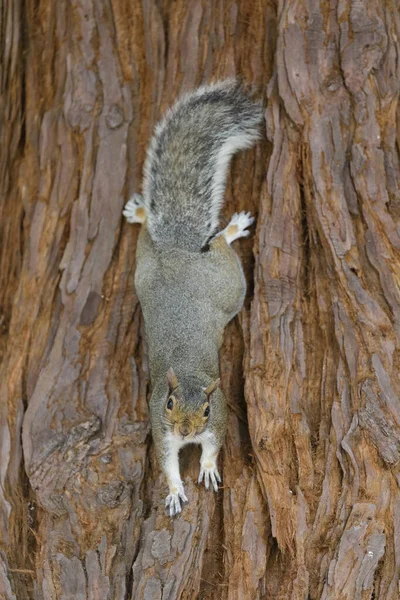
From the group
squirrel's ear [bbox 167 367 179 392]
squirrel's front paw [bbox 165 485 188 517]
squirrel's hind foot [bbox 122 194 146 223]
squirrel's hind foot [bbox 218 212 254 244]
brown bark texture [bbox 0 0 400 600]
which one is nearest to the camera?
brown bark texture [bbox 0 0 400 600]

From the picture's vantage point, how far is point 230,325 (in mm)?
3736

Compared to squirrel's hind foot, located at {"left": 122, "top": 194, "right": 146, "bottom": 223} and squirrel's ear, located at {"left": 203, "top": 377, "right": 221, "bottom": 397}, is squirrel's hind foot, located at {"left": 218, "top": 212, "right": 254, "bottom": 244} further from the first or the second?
squirrel's ear, located at {"left": 203, "top": 377, "right": 221, "bottom": 397}

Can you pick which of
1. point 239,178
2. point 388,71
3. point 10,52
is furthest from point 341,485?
point 10,52

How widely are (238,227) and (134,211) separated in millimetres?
555

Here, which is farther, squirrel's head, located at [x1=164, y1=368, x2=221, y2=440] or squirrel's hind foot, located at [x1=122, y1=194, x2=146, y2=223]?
squirrel's hind foot, located at [x1=122, y1=194, x2=146, y2=223]

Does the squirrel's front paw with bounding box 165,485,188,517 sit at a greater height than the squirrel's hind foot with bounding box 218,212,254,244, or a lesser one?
lesser

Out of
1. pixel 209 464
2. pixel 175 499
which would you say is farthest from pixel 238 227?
pixel 175 499

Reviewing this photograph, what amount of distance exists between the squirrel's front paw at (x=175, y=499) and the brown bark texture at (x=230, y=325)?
4 cm

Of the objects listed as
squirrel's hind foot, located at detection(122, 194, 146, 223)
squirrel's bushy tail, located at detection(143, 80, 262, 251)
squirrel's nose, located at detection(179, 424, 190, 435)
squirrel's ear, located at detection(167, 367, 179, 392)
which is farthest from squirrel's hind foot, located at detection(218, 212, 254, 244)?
squirrel's nose, located at detection(179, 424, 190, 435)

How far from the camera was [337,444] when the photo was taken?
3.19 m

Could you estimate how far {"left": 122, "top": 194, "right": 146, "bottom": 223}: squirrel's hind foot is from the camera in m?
3.94

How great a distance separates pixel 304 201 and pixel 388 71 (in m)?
0.76

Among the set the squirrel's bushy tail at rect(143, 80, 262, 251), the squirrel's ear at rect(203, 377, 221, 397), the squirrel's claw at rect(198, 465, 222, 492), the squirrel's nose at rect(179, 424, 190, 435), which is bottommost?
the squirrel's claw at rect(198, 465, 222, 492)

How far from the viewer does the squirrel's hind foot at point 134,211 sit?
12.9 ft
